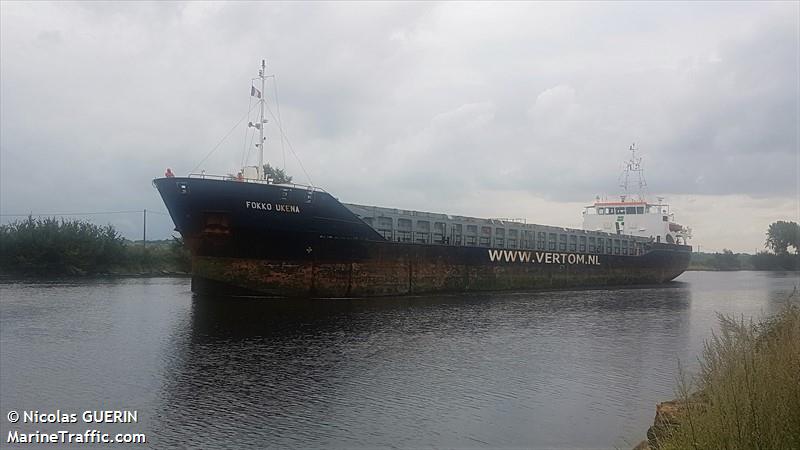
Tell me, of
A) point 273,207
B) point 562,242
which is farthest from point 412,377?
point 562,242

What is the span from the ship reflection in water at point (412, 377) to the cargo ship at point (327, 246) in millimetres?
2752

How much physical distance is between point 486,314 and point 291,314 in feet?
20.6

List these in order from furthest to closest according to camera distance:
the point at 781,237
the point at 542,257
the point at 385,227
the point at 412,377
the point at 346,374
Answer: the point at 781,237
the point at 542,257
the point at 385,227
the point at 346,374
the point at 412,377

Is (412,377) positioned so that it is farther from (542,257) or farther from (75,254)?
(75,254)

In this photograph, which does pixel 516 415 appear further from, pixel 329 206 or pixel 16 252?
pixel 16 252

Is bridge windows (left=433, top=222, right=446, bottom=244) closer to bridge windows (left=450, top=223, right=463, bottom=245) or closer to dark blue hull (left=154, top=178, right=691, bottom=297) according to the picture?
bridge windows (left=450, top=223, right=463, bottom=245)

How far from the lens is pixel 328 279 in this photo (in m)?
21.8

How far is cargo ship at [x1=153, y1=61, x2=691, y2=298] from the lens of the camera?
790 inches

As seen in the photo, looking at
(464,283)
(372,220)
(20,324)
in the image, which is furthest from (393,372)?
(464,283)

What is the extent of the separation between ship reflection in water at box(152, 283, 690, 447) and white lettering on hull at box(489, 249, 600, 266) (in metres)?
11.1

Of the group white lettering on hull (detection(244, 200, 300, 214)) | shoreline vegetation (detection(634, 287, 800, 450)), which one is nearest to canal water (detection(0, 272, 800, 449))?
shoreline vegetation (detection(634, 287, 800, 450))

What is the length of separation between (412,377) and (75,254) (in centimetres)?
3805

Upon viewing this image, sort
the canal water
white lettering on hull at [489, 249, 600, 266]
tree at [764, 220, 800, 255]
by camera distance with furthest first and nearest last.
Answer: tree at [764, 220, 800, 255] → white lettering on hull at [489, 249, 600, 266] → the canal water

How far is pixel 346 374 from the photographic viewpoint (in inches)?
400
